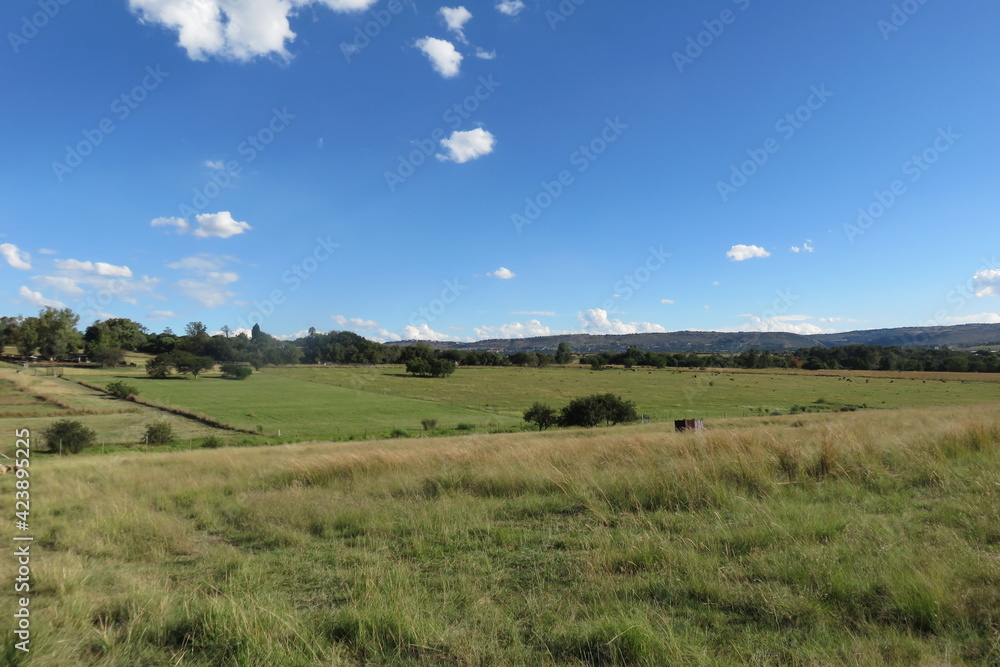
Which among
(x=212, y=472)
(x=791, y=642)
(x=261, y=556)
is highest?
(x=791, y=642)

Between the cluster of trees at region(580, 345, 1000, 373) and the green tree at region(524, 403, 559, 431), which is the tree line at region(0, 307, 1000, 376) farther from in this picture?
the green tree at region(524, 403, 559, 431)

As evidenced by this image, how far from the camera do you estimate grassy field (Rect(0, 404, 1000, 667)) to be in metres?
3.11

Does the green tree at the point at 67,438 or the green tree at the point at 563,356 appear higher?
the green tree at the point at 563,356

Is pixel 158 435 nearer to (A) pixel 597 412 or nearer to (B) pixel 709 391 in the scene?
(A) pixel 597 412

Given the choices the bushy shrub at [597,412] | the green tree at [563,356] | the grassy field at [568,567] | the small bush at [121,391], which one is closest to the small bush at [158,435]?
the bushy shrub at [597,412]

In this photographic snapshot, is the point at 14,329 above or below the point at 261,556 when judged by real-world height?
above

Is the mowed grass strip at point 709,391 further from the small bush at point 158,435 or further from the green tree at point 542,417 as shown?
the small bush at point 158,435

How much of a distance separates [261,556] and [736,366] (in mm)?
153575

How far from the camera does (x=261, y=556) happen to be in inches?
205

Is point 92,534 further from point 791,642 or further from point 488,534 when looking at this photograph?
point 791,642

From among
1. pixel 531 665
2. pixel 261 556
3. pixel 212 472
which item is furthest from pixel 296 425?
pixel 531 665

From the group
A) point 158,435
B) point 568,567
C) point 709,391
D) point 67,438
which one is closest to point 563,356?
point 709,391

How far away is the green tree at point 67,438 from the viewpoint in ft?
112

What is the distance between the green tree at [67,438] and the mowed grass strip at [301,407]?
42.1ft
